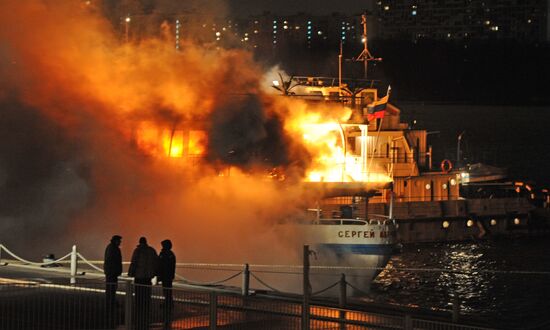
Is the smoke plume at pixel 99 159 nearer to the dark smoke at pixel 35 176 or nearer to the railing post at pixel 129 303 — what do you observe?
the dark smoke at pixel 35 176

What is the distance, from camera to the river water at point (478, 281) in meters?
35.1

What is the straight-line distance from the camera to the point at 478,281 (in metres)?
43.9

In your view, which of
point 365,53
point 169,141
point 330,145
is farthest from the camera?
point 365,53

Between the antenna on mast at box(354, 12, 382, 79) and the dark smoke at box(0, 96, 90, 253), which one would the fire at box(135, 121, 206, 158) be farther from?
the antenna on mast at box(354, 12, 382, 79)

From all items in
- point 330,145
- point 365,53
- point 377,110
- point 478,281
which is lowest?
point 478,281

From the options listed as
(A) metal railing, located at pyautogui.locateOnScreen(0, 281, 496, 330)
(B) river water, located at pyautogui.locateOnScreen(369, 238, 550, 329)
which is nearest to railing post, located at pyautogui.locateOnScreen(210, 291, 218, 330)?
(A) metal railing, located at pyautogui.locateOnScreen(0, 281, 496, 330)

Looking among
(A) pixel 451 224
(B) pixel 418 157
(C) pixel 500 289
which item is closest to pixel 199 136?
(C) pixel 500 289

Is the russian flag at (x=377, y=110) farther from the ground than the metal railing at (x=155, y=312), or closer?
farther from the ground

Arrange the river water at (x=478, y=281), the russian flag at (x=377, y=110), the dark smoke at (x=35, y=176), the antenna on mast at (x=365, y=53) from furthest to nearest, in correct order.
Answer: the antenna on mast at (x=365, y=53) < the russian flag at (x=377, y=110) < the river water at (x=478, y=281) < the dark smoke at (x=35, y=176)

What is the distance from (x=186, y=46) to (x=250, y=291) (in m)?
15.6

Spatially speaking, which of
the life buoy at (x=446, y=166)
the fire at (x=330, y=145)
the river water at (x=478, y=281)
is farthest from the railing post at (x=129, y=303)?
the life buoy at (x=446, y=166)

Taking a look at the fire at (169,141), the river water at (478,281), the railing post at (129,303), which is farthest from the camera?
the fire at (169,141)

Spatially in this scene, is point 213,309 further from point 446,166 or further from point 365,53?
point 446,166

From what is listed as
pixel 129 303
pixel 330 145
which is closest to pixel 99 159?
pixel 330 145
